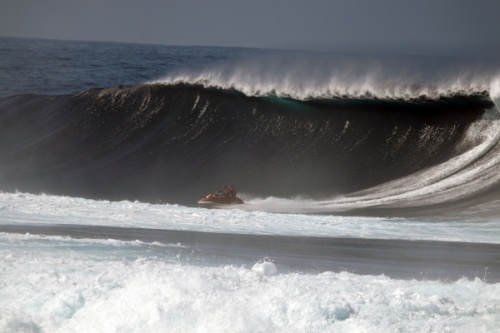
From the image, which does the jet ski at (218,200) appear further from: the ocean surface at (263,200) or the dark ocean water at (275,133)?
the dark ocean water at (275,133)

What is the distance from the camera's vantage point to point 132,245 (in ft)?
39.7

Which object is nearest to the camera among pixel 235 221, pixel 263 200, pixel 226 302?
pixel 226 302

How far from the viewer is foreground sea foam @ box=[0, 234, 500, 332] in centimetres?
789

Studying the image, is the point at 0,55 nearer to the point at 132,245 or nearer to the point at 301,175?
the point at 301,175

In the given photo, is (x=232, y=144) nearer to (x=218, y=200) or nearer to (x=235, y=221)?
(x=218, y=200)

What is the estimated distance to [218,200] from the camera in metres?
19.8

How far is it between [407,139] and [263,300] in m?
15.3

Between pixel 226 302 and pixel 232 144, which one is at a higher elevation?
pixel 232 144

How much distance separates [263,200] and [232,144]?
441cm

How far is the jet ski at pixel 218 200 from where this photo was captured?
778 inches

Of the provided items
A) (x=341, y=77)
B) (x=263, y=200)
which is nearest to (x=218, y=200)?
(x=263, y=200)

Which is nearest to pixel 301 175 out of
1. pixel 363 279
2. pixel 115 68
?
pixel 363 279

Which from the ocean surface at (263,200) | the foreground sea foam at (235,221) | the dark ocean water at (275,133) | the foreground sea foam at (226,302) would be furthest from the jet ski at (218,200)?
the foreground sea foam at (226,302)

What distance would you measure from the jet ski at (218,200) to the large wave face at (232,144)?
979 millimetres
